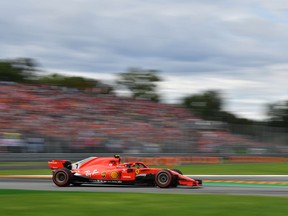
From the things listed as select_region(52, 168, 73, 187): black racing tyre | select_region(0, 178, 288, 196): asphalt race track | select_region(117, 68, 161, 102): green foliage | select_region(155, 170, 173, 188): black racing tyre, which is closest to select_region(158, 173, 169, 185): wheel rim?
select_region(155, 170, 173, 188): black racing tyre

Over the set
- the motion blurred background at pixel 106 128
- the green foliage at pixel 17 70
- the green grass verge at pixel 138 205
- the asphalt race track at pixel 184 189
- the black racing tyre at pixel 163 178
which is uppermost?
the green foliage at pixel 17 70

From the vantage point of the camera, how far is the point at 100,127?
28922mm

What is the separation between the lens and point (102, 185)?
15258 mm

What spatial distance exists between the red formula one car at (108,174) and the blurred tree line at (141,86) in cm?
3062

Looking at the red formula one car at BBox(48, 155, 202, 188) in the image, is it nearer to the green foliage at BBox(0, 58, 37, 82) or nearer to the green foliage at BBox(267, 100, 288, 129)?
the green foliage at BBox(0, 58, 37, 82)

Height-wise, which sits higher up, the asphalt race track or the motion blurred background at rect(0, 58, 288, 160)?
the motion blurred background at rect(0, 58, 288, 160)

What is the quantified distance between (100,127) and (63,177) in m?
14.5

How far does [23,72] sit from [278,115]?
35.4 metres

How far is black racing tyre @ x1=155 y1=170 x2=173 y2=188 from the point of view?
45.1ft

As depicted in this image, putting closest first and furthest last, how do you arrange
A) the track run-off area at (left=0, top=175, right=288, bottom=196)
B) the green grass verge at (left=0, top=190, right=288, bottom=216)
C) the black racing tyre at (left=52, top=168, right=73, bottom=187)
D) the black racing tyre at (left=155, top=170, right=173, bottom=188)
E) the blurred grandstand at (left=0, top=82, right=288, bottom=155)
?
the green grass verge at (left=0, top=190, right=288, bottom=216)
the track run-off area at (left=0, top=175, right=288, bottom=196)
the black racing tyre at (left=155, top=170, right=173, bottom=188)
the black racing tyre at (left=52, top=168, right=73, bottom=187)
the blurred grandstand at (left=0, top=82, right=288, bottom=155)

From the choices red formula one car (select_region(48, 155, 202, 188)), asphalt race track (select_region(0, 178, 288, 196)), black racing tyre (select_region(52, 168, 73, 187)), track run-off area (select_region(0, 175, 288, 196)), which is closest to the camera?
asphalt race track (select_region(0, 178, 288, 196))

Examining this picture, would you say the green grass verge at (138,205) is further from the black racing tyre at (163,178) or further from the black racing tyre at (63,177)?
the black racing tyre at (63,177)

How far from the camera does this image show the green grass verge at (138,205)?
8.34 metres

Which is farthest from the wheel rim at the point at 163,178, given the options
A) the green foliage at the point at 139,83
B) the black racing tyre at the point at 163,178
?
the green foliage at the point at 139,83
